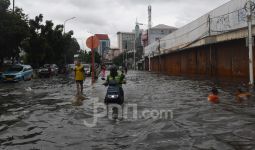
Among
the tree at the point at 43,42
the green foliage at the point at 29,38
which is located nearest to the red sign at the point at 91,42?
the green foliage at the point at 29,38

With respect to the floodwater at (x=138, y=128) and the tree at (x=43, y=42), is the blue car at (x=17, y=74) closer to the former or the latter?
the tree at (x=43, y=42)

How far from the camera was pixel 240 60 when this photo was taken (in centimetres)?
2948

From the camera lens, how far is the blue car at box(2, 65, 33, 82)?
32562mm

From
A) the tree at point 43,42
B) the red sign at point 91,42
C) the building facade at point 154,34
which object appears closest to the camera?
the red sign at point 91,42

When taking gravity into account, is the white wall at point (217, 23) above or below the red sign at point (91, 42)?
above

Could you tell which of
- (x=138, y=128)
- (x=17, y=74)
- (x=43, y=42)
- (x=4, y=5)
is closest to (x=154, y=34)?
(x=43, y=42)

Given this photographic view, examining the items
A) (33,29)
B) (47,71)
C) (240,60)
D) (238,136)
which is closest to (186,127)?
(238,136)

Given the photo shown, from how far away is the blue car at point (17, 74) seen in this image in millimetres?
32562

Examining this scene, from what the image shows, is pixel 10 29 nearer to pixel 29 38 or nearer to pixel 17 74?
pixel 17 74

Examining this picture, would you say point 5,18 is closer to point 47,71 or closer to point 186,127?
point 47,71

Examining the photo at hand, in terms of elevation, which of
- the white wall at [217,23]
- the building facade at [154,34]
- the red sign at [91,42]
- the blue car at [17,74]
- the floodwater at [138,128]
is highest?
the building facade at [154,34]

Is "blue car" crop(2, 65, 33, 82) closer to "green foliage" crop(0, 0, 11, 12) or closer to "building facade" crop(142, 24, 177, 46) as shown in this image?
"green foliage" crop(0, 0, 11, 12)

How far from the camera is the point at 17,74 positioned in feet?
109

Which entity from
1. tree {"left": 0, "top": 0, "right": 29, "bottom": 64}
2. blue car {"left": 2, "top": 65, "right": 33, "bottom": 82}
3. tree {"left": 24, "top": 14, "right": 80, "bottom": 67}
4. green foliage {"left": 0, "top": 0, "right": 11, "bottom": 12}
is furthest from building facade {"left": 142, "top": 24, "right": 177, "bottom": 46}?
blue car {"left": 2, "top": 65, "right": 33, "bottom": 82}
